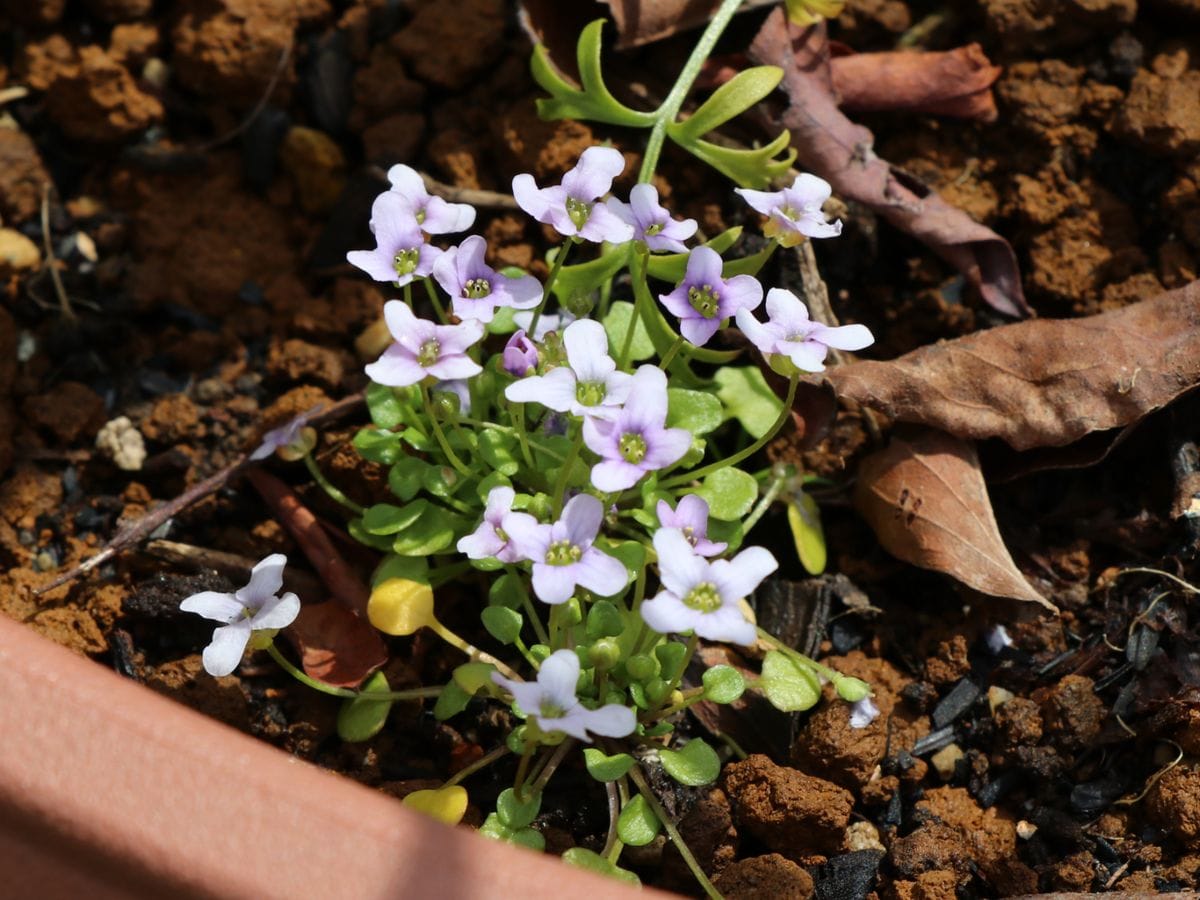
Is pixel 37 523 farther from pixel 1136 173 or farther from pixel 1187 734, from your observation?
pixel 1136 173

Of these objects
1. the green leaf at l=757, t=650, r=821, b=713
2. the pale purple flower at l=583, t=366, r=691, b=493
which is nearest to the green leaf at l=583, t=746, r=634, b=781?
the green leaf at l=757, t=650, r=821, b=713

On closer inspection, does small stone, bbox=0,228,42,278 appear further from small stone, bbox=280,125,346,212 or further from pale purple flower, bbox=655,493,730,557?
pale purple flower, bbox=655,493,730,557

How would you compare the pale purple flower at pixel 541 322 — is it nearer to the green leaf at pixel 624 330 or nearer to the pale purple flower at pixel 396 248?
the green leaf at pixel 624 330

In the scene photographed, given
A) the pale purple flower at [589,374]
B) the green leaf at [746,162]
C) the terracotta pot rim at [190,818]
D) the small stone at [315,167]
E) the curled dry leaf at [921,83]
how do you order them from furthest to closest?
the small stone at [315,167] → the curled dry leaf at [921,83] → the green leaf at [746,162] → the pale purple flower at [589,374] → the terracotta pot rim at [190,818]

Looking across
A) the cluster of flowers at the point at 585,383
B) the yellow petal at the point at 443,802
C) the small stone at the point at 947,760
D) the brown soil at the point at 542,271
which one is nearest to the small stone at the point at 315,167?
the brown soil at the point at 542,271

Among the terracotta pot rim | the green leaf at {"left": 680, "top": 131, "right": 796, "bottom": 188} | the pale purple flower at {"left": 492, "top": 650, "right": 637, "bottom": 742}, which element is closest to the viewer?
the terracotta pot rim

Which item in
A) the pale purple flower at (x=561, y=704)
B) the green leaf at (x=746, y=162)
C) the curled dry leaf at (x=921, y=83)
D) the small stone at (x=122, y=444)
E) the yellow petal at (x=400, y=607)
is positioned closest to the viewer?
the pale purple flower at (x=561, y=704)

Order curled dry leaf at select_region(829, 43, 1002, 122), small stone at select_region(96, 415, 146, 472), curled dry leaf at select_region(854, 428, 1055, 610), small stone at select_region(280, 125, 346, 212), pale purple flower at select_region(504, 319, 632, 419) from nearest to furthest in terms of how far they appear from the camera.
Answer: pale purple flower at select_region(504, 319, 632, 419) → curled dry leaf at select_region(854, 428, 1055, 610) → small stone at select_region(96, 415, 146, 472) → curled dry leaf at select_region(829, 43, 1002, 122) → small stone at select_region(280, 125, 346, 212)

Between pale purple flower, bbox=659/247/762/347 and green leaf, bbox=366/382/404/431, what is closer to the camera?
pale purple flower, bbox=659/247/762/347
